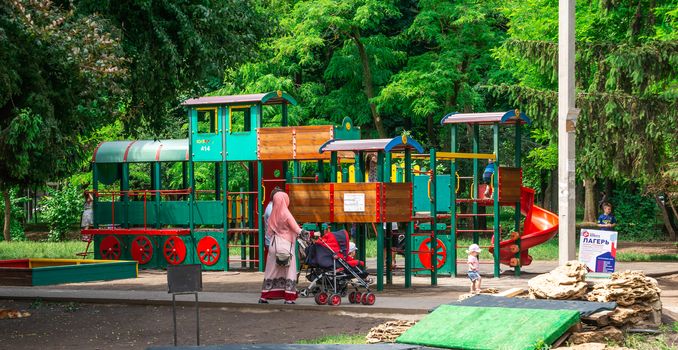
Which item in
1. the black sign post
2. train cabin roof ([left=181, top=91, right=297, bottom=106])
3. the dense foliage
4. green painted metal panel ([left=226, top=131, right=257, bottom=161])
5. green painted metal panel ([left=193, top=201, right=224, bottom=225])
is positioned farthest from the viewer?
green painted metal panel ([left=193, top=201, right=224, bottom=225])

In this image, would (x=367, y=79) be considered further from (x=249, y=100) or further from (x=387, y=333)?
(x=387, y=333)

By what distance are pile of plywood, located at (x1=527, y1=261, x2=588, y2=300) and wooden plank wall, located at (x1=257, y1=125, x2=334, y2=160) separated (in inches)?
415

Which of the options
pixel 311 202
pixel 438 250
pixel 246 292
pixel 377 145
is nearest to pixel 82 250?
pixel 438 250

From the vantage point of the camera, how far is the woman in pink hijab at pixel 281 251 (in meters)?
19.0

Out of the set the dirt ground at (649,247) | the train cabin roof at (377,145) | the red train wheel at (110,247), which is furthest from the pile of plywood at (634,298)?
the dirt ground at (649,247)

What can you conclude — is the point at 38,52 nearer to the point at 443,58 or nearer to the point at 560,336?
the point at 560,336

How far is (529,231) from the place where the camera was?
1085 inches

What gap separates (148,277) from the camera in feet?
87.9

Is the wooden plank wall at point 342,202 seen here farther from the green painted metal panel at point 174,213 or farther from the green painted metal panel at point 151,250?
the green painted metal panel at point 151,250

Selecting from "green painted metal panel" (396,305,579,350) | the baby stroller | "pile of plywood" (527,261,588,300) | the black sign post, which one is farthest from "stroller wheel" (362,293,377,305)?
the black sign post

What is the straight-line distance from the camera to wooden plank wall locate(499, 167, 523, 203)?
83.3 ft

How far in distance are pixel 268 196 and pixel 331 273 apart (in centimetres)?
888

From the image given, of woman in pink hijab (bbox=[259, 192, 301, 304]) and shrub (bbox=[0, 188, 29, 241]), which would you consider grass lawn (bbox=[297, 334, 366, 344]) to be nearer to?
woman in pink hijab (bbox=[259, 192, 301, 304])

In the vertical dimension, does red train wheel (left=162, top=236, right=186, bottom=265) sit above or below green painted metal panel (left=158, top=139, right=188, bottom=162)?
below
